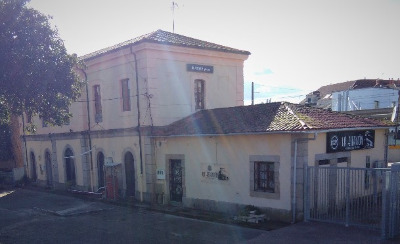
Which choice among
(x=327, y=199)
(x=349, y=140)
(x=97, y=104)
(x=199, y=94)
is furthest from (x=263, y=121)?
(x=97, y=104)

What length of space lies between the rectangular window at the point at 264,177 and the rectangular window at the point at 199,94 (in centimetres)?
653

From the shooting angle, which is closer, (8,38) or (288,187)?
(288,187)

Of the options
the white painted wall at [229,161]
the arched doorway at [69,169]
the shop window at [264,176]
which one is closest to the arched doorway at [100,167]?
the arched doorway at [69,169]

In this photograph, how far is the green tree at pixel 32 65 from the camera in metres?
15.6

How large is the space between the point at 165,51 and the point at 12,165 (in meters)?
22.0

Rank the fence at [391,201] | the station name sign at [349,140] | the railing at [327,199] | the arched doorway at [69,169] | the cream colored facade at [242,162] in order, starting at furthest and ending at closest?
the arched doorway at [69,169] < the station name sign at [349,140] < the cream colored facade at [242,162] < the railing at [327,199] < the fence at [391,201]

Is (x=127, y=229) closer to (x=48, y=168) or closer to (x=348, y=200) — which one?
(x=348, y=200)

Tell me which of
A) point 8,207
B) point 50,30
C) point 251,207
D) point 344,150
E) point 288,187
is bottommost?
point 8,207

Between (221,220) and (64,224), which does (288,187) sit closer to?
(221,220)

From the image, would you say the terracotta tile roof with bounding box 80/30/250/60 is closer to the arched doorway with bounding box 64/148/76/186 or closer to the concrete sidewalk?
the arched doorway with bounding box 64/148/76/186

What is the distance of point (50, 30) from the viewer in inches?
677

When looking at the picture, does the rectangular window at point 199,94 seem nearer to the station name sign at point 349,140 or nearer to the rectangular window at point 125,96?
the rectangular window at point 125,96

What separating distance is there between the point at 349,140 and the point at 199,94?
8498 mm

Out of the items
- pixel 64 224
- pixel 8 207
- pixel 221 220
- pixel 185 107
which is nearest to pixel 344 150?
pixel 221 220
